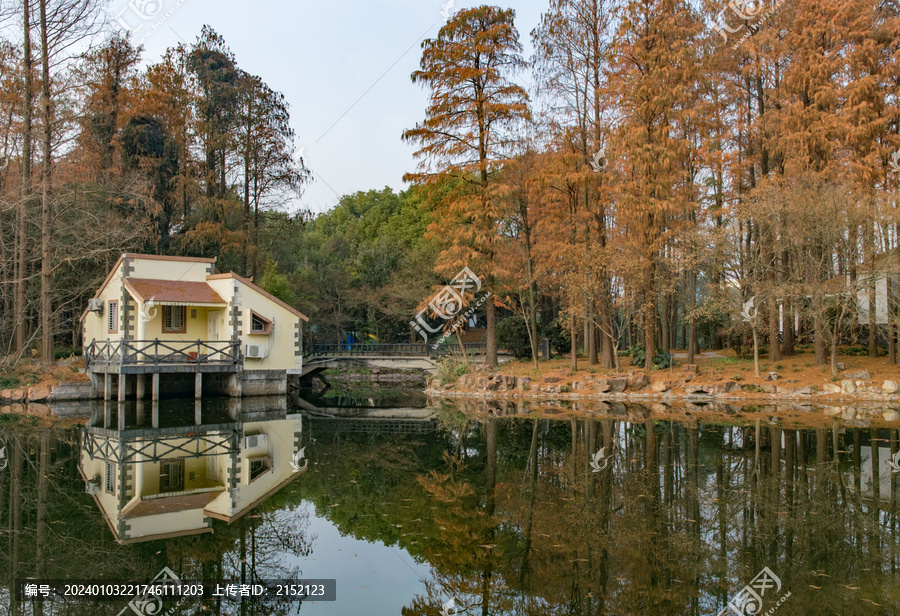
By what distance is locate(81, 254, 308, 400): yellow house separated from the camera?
21.9 meters

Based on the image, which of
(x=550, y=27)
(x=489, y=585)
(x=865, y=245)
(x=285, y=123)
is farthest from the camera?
(x=285, y=123)

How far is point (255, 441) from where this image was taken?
13.1 metres

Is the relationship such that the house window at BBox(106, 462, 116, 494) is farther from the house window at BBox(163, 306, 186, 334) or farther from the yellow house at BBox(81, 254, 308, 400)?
the house window at BBox(163, 306, 186, 334)

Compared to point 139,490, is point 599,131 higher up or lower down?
higher up

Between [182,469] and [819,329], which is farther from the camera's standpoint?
[819,329]

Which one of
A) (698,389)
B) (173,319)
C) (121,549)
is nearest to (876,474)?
(121,549)

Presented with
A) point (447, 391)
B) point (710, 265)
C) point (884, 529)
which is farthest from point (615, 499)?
point (447, 391)

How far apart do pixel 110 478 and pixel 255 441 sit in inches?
143

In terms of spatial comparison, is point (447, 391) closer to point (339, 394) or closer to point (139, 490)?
point (339, 394)

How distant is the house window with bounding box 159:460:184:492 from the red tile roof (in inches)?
496

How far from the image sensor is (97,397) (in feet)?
74.3

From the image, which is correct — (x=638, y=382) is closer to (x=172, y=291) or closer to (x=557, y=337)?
(x=557, y=337)

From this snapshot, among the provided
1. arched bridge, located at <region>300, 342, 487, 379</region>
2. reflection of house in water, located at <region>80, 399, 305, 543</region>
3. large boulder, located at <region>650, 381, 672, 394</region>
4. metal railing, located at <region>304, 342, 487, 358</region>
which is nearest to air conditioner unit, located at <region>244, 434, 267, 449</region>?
reflection of house in water, located at <region>80, 399, 305, 543</region>

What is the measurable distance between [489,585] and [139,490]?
574cm
